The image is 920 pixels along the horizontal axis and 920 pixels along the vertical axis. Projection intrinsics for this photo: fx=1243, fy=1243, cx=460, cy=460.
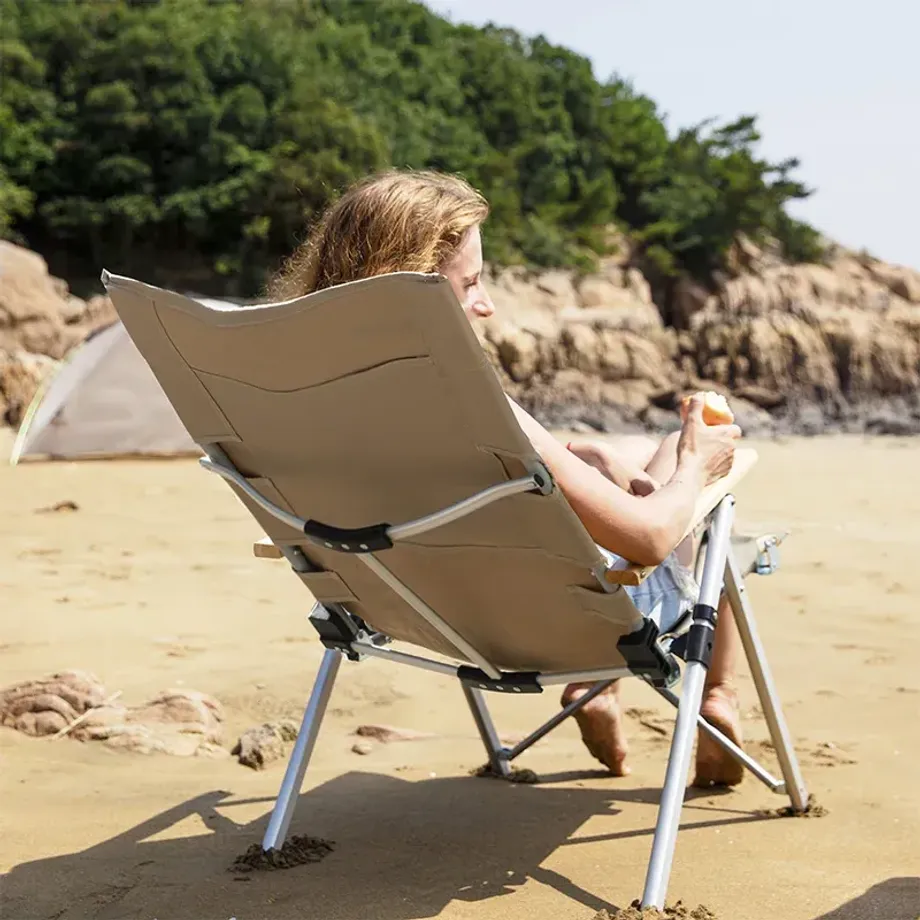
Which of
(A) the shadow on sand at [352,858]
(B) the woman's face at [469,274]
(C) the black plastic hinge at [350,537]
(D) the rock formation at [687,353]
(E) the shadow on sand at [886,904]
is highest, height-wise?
(B) the woman's face at [469,274]

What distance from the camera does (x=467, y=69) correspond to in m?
44.7

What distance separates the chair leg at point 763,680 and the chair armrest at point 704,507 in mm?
150

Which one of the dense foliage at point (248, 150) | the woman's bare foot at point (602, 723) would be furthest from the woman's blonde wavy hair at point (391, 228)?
the dense foliage at point (248, 150)

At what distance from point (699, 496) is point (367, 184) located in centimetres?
80

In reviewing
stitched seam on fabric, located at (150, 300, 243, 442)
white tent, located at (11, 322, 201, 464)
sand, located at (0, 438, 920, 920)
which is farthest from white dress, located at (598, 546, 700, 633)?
white tent, located at (11, 322, 201, 464)

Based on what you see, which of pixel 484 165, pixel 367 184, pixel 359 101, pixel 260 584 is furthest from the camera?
pixel 484 165

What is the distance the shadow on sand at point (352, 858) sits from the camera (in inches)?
81.6

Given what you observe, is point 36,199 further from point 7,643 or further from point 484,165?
point 7,643

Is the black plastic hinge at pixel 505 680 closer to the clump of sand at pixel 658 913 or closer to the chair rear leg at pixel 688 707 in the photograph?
the chair rear leg at pixel 688 707

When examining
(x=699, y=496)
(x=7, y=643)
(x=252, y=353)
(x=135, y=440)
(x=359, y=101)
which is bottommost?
(x=135, y=440)

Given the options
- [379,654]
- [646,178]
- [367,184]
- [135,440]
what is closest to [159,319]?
[367,184]

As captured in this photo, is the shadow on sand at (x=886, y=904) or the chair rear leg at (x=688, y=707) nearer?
the chair rear leg at (x=688, y=707)

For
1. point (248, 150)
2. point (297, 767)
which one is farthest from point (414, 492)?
point (248, 150)

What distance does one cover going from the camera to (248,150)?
3241 cm
